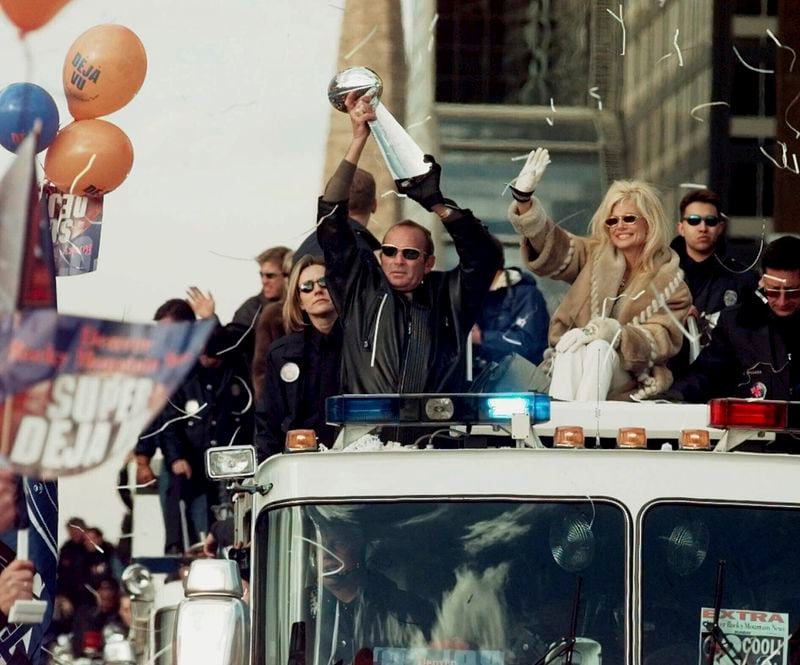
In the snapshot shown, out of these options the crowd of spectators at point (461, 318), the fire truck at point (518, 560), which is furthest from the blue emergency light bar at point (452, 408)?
the crowd of spectators at point (461, 318)

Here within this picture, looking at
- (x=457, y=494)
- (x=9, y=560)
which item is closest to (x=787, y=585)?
(x=457, y=494)

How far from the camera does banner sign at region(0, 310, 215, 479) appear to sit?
911 cm

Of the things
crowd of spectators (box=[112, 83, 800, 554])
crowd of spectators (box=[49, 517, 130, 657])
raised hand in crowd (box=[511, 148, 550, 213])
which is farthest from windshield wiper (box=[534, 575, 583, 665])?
crowd of spectators (box=[49, 517, 130, 657])

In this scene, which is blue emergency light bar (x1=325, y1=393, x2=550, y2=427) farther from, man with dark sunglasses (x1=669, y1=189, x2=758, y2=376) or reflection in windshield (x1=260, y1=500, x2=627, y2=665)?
man with dark sunglasses (x1=669, y1=189, x2=758, y2=376)

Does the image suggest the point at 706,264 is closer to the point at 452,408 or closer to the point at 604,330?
the point at 604,330

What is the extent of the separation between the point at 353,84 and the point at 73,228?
66.2 inches

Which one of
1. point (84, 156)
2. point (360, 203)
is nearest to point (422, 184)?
point (360, 203)

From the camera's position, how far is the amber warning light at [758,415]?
5.87 m

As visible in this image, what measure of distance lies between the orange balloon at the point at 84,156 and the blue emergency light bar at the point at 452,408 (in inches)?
143

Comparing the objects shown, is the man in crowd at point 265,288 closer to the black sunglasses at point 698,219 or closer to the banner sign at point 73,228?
the banner sign at point 73,228

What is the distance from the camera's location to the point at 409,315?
26.0ft

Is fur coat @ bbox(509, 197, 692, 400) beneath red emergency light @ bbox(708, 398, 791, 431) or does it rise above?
above

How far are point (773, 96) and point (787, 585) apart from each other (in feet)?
16.5

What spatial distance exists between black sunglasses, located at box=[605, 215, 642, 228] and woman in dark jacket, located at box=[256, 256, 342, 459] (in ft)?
4.01
